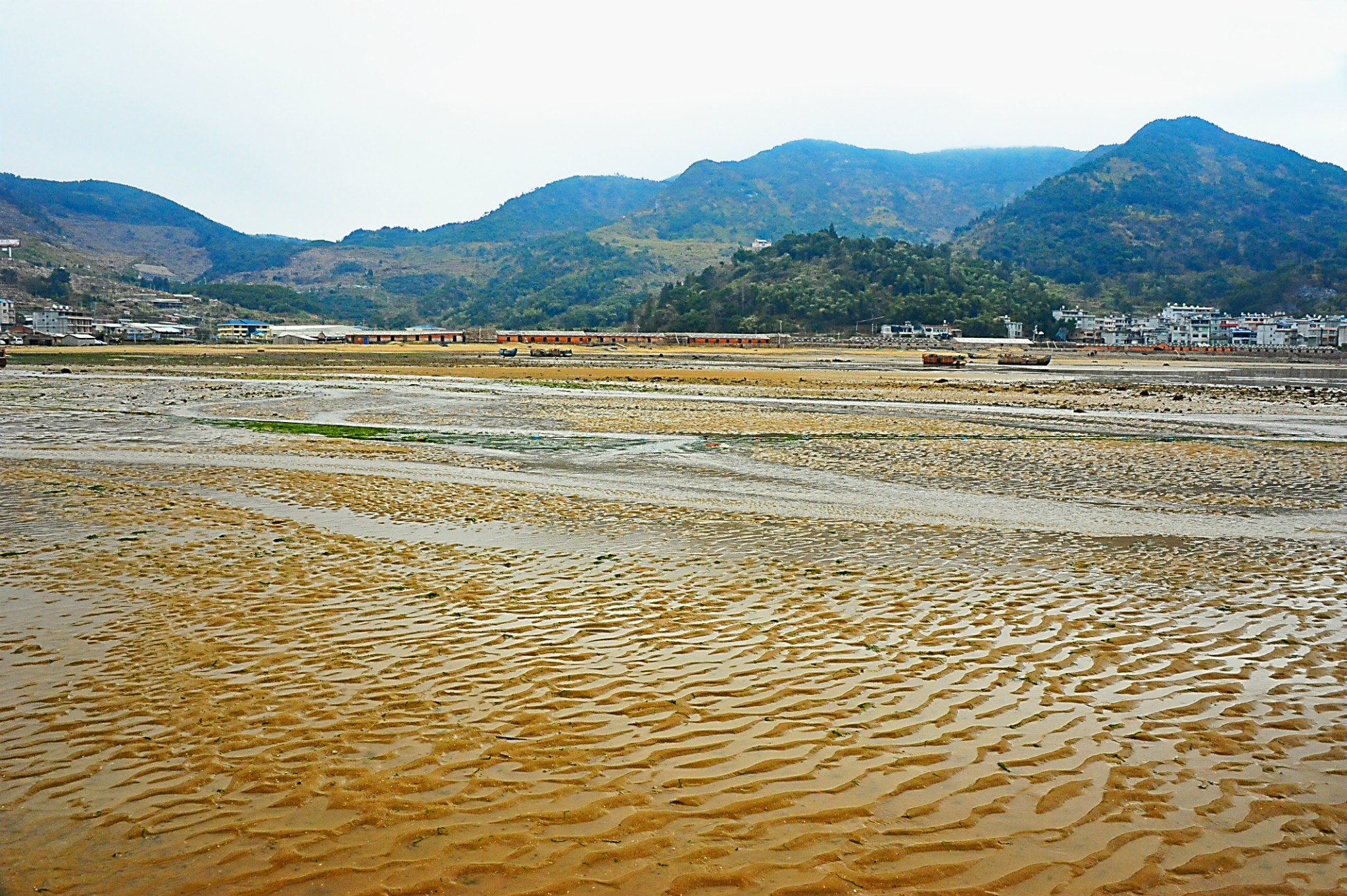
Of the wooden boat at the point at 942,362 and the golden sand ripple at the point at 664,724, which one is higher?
the wooden boat at the point at 942,362

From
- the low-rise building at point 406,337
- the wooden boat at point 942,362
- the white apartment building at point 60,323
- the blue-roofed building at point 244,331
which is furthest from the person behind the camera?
the blue-roofed building at point 244,331

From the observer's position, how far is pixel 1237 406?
113ft

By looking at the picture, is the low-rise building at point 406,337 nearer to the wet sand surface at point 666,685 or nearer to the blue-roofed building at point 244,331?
the blue-roofed building at point 244,331

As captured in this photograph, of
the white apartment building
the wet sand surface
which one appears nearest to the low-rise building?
the white apartment building

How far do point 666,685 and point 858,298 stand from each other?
172 meters

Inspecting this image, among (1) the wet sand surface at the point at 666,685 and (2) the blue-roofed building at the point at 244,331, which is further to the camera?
(2) the blue-roofed building at the point at 244,331

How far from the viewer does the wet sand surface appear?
173 inches

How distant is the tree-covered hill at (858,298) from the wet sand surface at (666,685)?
149 metres

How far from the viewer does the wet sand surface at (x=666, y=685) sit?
441 cm

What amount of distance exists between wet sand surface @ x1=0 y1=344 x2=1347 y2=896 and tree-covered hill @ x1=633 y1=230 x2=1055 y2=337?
488 ft

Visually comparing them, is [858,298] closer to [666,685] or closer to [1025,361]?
[1025,361]

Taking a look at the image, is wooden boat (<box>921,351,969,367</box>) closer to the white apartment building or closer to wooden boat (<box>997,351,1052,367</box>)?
wooden boat (<box>997,351,1052,367</box>)

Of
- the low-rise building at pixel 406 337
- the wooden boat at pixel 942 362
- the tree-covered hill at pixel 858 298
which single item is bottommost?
the wooden boat at pixel 942 362

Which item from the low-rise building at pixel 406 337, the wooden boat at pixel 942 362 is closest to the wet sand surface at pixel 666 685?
the wooden boat at pixel 942 362
